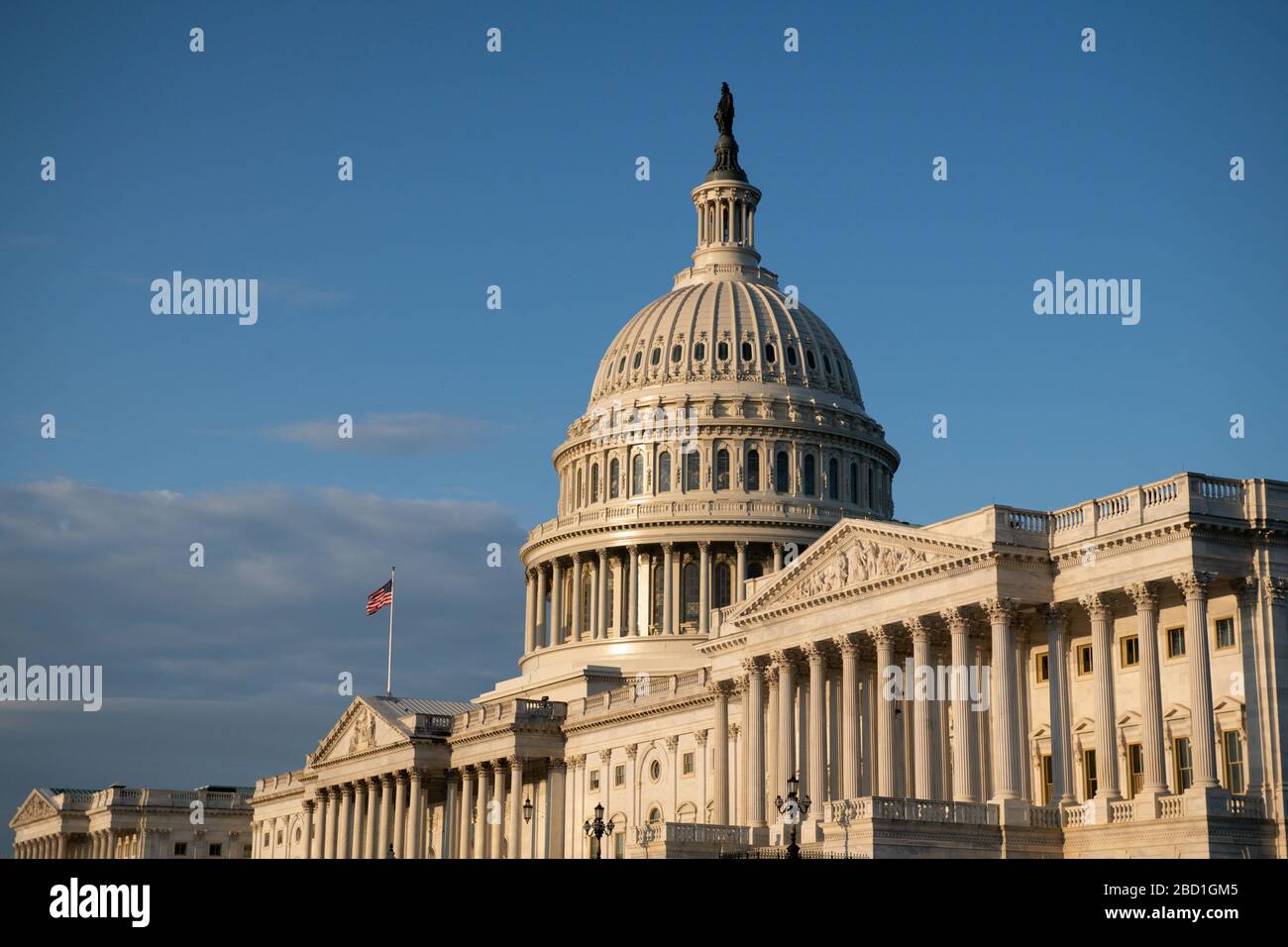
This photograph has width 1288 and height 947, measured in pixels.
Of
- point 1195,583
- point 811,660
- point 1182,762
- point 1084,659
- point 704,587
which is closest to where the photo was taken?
point 1195,583

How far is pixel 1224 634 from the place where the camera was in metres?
68.0

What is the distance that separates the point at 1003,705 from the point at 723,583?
62816mm

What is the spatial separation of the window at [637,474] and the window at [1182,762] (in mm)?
72218

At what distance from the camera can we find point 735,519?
13262cm

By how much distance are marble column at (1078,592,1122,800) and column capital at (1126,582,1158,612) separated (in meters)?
2.10

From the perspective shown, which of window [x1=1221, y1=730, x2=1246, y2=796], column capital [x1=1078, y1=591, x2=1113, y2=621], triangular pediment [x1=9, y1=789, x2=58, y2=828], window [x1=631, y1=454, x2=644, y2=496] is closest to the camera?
window [x1=1221, y1=730, x2=1246, y2=796]

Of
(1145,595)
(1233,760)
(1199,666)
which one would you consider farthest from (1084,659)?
(1199,666)

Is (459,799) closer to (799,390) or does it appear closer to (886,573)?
(799,390)

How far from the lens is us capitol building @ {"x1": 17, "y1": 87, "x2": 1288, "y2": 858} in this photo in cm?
6650

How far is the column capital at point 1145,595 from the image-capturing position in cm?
6738

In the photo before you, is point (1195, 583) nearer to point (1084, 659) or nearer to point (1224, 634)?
point (1224, 634)

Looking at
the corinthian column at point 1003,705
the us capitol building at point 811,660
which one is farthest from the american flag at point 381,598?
the corinthian column at point 1003,705

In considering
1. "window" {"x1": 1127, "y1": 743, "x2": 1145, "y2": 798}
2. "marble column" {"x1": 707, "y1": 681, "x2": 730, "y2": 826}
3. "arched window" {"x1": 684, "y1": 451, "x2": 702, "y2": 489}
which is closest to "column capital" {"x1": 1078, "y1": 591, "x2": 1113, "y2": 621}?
"window" {"x1": 1127, "y1": 743, "x2": 1145, "y2": 798}

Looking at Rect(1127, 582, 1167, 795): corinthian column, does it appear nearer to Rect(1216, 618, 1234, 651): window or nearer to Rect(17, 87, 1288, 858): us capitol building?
Rect(17, 87, 1288, 858): us capitol building
